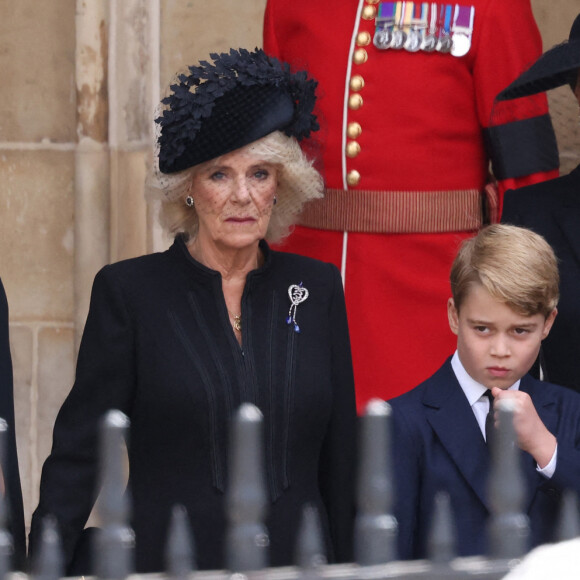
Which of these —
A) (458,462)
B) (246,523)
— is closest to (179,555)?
(246,523)

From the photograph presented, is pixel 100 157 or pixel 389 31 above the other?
pixel 389 31

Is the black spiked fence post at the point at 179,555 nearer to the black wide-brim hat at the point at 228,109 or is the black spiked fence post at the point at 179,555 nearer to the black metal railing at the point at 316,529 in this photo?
the black metal railing at the point at 316,529

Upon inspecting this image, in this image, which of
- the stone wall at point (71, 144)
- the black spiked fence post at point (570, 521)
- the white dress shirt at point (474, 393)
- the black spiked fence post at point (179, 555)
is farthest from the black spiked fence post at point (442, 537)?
the stone wall at point (71, 144)

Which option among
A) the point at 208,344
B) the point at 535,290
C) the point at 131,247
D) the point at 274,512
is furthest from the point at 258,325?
the point at 131,247

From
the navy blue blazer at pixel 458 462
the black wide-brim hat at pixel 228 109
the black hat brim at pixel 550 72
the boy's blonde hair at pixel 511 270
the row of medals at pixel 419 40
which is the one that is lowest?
the navy blue blazer at pixel 458 462

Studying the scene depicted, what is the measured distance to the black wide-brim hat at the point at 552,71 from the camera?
2.65 m

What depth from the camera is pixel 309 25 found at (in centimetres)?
322

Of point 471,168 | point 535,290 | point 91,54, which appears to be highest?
point 91,54

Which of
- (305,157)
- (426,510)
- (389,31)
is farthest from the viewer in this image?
(389,31)

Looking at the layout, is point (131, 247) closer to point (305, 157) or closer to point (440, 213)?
point (440, 213)

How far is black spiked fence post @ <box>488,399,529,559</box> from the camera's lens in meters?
1.32

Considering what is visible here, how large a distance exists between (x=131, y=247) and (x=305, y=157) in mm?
1233

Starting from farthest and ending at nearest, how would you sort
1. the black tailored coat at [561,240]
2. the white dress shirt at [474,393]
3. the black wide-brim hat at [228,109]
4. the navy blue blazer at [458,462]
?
the black tailored coat at [561,240]
the black wide-brim hat at [228,109]
the white dress shirt at [474,393]
the navy blue blazer at [458,462]

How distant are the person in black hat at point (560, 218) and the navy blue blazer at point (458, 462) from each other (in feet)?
0.81
